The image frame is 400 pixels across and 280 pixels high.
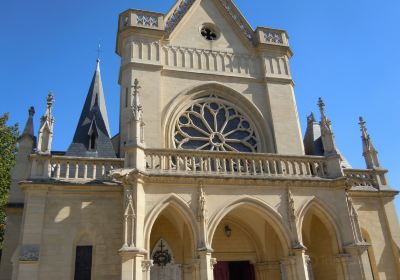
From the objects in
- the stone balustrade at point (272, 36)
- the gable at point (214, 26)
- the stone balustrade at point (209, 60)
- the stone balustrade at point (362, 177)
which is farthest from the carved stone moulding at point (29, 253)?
the stone balustrade at point (272, 36)

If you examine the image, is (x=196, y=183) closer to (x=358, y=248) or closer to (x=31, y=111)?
(x=358, y=248)

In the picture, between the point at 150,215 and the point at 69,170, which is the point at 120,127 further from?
the point at 150,215

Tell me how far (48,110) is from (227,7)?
975 cm

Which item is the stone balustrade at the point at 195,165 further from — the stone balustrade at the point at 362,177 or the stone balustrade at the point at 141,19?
the stone balustrade at the point at 141,19

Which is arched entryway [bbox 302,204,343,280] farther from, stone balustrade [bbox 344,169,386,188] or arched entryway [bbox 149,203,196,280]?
arched entryway [bbox 149,203,196,280]

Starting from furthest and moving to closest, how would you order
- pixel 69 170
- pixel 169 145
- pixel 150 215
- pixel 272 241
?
pixel 169 145, pixel 272 241, pixel 69 170, pixel 150 215

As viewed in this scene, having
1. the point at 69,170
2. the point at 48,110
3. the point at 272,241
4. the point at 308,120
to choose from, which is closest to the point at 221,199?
the point at 272,241

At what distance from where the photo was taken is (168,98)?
14922mm

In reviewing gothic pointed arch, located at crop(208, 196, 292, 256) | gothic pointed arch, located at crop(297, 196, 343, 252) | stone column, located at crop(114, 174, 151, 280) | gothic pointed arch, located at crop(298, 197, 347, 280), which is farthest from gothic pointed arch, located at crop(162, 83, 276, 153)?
stone column, located at crop(114, 174, 151, 280)

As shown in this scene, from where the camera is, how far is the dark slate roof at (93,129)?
43.1 feet

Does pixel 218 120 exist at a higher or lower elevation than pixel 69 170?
higher

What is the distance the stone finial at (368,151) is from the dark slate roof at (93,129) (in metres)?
9.34

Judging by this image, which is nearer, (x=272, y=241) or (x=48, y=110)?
(x=48, y=110)

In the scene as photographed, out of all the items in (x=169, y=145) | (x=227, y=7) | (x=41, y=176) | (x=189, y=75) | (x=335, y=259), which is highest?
(x=227, y=7)
